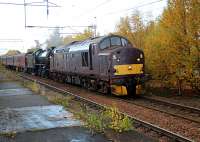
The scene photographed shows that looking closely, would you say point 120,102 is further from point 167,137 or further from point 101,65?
point 167,137

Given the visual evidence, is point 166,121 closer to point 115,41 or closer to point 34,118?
point 34,118

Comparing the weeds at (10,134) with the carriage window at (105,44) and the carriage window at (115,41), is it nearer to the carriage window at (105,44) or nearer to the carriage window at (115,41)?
→ the carriage window at (105,44)

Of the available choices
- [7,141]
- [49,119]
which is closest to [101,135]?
[7,141]

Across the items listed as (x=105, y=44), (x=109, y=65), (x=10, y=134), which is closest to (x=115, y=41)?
(x=105, y=44)

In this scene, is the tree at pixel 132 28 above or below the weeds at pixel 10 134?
above

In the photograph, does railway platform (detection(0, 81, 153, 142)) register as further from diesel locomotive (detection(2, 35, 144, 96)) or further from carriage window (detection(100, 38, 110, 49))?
carriage window (detection(100, 38, 110, 49))

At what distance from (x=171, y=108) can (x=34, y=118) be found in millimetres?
6138

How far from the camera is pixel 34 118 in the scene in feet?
43.6

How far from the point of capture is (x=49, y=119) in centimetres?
1295

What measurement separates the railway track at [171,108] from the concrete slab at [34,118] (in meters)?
3.81

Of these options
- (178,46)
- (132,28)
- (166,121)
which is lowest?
(166,121)

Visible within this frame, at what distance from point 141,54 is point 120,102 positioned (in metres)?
3.34

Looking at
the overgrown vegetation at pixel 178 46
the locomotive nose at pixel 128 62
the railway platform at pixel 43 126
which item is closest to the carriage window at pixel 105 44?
the locomotive nose at pixel 128 62

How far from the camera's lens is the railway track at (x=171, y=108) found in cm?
1413
